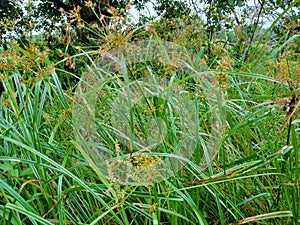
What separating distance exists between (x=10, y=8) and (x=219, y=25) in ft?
6.02

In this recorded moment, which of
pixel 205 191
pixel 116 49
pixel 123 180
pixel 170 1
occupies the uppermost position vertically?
pixel 170 1

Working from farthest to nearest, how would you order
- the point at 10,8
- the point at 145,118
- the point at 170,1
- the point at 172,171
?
the point at 170,1
the point at 10,8
the point at 145,118
the point at 172,171

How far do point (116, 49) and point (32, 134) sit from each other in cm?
37

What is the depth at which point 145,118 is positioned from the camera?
120 cm

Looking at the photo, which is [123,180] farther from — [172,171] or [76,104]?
[76,104]

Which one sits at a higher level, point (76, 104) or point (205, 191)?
point (76, 104)

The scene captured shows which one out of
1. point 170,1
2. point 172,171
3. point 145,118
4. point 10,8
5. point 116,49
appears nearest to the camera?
point 116,49

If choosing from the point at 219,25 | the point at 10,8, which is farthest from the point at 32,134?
the point at 10,8

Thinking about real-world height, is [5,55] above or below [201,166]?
above

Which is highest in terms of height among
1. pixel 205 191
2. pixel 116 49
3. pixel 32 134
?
pixel 116 49

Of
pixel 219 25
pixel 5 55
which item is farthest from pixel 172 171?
pixel 219 25

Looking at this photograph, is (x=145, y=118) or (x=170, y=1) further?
(x=170, y=1)

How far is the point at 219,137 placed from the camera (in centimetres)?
94

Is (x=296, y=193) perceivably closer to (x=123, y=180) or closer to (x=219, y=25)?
(x=123, y=180)
